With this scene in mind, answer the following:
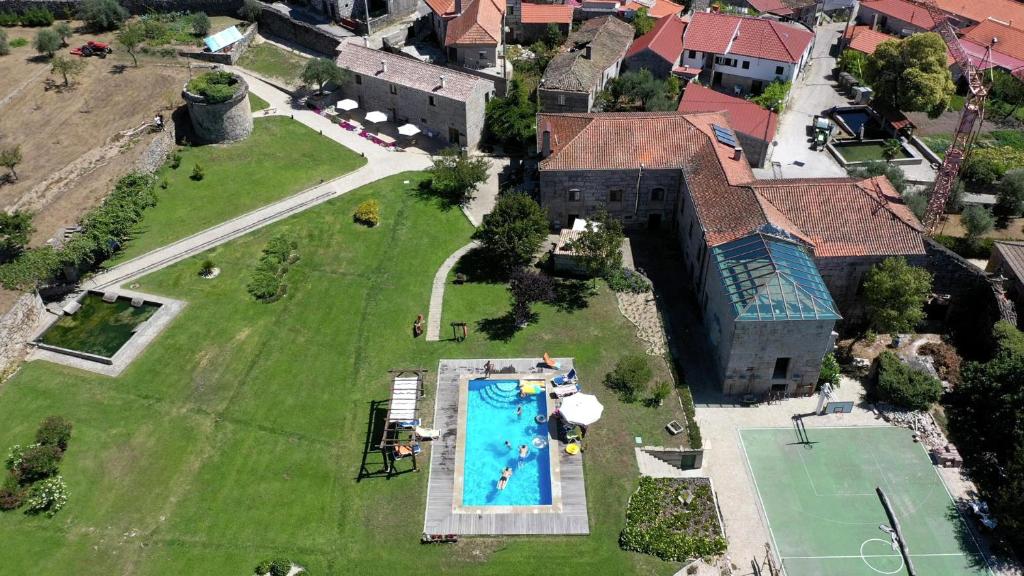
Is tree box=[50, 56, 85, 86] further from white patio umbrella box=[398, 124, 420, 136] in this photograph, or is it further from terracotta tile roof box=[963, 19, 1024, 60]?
terracotta tile roof box=[963, 19, 1024, 60]

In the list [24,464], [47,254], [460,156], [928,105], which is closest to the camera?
[24,464]

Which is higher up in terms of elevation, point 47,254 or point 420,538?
point 47,254

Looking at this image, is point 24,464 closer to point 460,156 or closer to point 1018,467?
point 460,156

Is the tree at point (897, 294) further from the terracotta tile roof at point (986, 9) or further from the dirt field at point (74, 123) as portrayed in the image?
the terracotta tile roof at point (986, 9)

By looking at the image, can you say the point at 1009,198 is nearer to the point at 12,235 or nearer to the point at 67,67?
the point at 12,235

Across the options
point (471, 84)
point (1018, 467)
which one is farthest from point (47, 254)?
point (1018, 467)

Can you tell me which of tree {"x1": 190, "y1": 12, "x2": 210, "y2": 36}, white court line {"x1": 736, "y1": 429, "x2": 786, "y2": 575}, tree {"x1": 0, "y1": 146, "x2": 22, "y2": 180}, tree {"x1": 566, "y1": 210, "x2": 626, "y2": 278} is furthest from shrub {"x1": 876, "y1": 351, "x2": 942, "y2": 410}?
tree {"x1": 190, "y1": 12, "x2": 210, "y2": 36}
